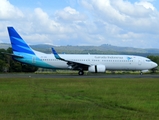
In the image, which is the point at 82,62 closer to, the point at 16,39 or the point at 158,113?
the point at 16,39

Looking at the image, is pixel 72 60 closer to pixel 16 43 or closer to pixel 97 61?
pixel 97 61

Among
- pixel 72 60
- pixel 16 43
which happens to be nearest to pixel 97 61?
pixel 72 60

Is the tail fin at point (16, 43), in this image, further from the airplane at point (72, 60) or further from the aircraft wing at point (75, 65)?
the aircraft wing at point (75, 65)

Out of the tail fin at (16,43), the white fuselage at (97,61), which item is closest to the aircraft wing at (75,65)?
the white fuselage at (97,61)

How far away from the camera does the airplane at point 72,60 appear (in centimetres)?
5472

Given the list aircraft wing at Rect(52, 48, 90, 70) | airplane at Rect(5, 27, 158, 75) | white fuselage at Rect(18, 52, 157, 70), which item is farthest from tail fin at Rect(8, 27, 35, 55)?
aircraft wing at Rect(52, 48, 90, 70)

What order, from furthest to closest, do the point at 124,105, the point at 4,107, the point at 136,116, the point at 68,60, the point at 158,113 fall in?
1. the point at 68,60
2. the point at 124,105
3. the point at 4,107
4. the point at 158,113
5. the point at 136,116

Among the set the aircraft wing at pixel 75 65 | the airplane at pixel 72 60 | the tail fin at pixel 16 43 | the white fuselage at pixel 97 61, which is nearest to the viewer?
the aircraft wing at pixel 75 65

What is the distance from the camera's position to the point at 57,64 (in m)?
55.8

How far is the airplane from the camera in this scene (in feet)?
180

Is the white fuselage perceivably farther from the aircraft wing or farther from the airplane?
the aircraft wing

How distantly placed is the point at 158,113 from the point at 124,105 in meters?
2.57

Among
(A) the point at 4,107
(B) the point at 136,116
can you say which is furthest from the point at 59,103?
(B) the point at 136,116

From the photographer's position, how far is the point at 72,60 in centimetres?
5606
